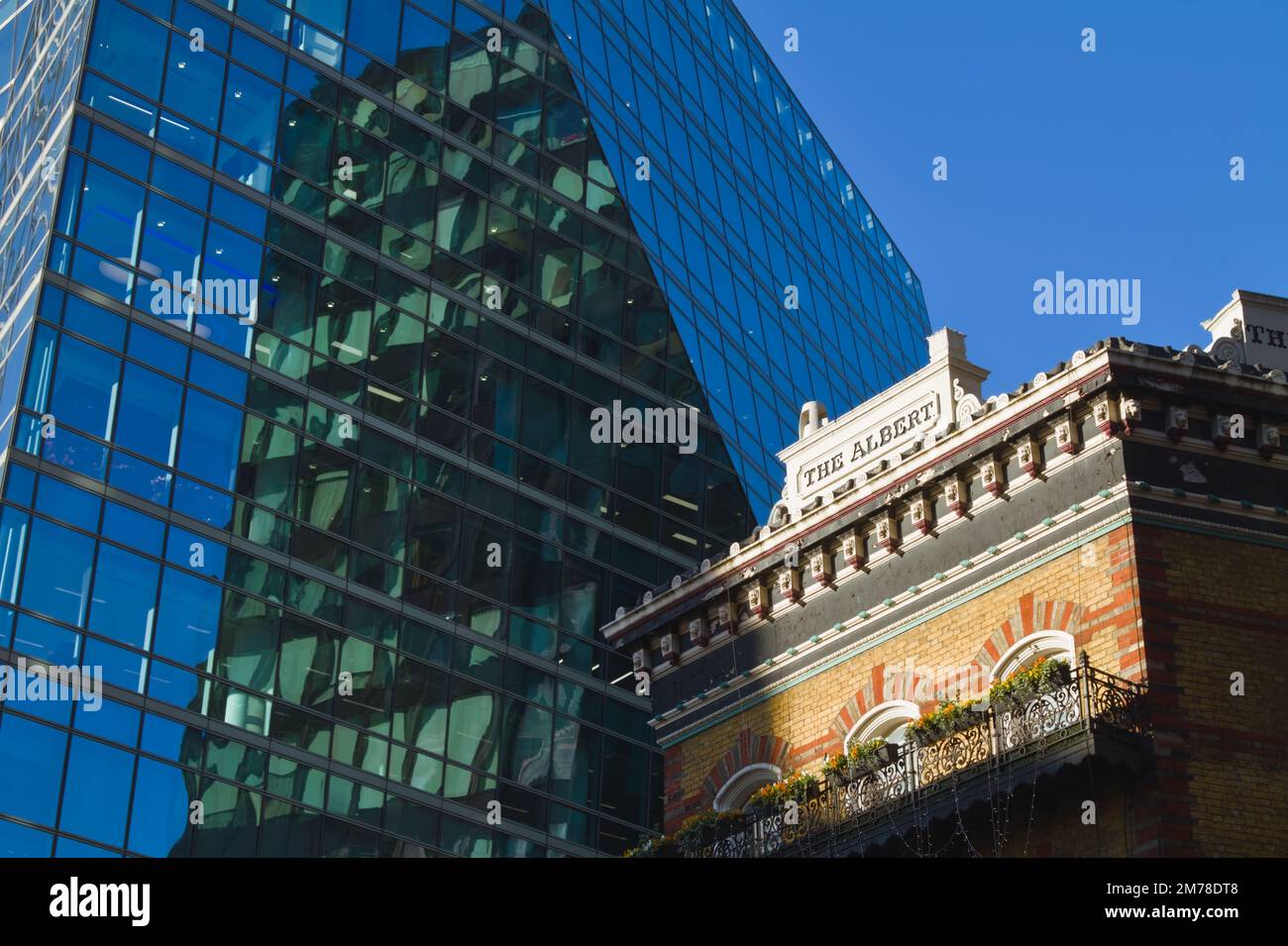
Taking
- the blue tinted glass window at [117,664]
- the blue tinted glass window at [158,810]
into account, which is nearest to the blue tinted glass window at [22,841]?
the blue tinted glass window at [158,810]

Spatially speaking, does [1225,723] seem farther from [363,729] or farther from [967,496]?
[363,729]

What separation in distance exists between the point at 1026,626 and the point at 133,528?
21093 mm

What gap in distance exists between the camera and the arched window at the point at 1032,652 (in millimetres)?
29750

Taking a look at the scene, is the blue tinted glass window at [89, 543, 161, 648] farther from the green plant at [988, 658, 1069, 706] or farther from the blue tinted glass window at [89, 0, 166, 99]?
the green plant at [988, 658, 1069, 706]

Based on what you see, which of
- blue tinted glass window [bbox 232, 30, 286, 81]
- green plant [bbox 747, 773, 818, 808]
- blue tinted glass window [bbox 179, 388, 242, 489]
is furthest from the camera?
blue tinted glass window [bbox 232, 30, 286, 81]

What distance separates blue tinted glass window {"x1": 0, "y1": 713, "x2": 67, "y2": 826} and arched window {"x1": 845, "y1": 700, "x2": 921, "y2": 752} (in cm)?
1636

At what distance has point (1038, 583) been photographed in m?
30.5

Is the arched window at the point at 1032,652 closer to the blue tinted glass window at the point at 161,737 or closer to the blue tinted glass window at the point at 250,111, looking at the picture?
the blue tinted glass window at the point at 161,737

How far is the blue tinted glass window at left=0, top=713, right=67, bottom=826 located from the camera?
3956 centimetres

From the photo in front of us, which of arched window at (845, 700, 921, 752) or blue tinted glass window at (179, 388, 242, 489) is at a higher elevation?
blue tinted glass window at (179, 388, 242, 489)

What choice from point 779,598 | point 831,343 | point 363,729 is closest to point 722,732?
point 779,598

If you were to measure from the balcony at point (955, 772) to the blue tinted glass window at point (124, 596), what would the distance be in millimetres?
15040

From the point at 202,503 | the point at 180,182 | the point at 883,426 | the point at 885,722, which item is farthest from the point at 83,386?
the point at 885,722

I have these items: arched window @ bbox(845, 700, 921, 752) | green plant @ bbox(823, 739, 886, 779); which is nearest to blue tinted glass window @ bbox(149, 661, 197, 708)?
arched window @ bbox(845, 700, 921, 752)
